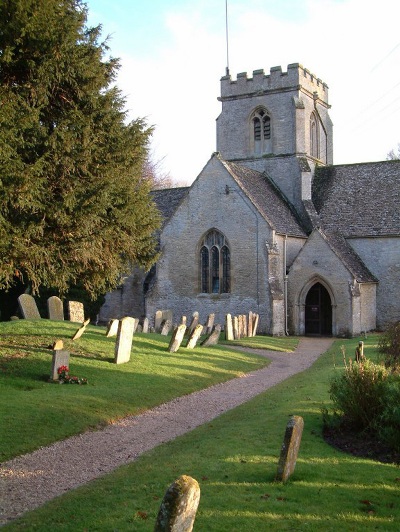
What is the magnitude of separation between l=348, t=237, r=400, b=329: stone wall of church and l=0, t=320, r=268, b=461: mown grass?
12.9 m

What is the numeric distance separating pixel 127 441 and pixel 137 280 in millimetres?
24766

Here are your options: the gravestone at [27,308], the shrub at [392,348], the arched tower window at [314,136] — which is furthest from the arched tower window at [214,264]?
the shrub at [392,348]

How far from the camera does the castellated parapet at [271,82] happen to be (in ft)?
119

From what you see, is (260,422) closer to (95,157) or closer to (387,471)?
(387,471)

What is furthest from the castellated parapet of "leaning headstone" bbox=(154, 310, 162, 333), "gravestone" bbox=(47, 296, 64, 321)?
"gravestone" bbox=(47, 296, 64, 321)

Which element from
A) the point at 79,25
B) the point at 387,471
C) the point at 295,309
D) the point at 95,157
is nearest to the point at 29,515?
the point at 387,471

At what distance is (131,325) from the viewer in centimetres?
1667

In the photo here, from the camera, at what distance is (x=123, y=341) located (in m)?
16.5

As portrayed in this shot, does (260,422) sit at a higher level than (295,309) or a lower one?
lower

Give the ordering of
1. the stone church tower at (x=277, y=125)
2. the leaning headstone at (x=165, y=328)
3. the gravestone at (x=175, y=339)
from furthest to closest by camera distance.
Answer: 1. the stone church tower at (x=277, y=125)
2. the leaning headstone at (x=165, y=328)
3. the gravestone at (x=175, y=339)

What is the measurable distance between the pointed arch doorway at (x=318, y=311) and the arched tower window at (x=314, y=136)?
10.6 meters

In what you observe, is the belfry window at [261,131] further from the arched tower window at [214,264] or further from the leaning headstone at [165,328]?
the leaning headstone at [165,328]

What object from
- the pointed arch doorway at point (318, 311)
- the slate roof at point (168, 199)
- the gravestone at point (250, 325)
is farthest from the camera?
the slate roof at point (168, 199)

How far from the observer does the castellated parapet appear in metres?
36.3
